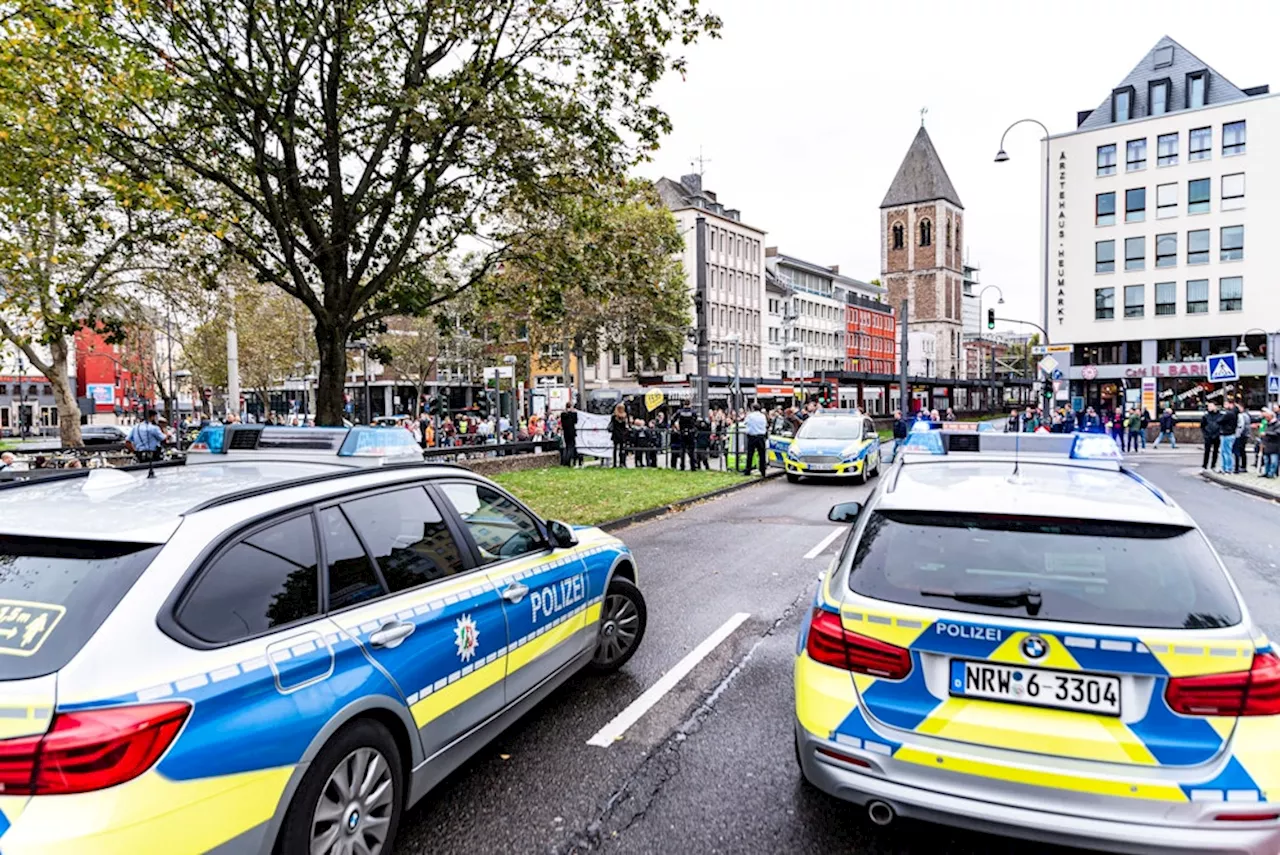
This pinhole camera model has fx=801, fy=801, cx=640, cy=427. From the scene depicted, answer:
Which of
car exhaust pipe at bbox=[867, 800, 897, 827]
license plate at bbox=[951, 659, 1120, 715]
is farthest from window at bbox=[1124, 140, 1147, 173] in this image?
car exhaust pipe at bbox=[867, 800, 897, 827]

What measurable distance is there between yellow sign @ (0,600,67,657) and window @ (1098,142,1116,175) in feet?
197

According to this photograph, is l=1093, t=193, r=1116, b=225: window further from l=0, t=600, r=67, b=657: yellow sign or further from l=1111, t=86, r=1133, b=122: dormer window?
l=0, t=600, r=67, b=657: yellow sign

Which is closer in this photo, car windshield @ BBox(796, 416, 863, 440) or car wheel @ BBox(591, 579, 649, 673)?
car wheel @ BBox(591, 579, 649, 673)

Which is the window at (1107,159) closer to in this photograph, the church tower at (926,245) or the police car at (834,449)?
the police car at (834,449)

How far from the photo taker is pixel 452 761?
336cm

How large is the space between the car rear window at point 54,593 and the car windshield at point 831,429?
707 inches

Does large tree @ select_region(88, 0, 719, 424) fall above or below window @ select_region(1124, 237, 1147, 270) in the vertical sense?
below

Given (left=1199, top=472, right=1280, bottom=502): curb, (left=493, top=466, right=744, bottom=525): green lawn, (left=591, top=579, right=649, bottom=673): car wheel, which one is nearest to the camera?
(left=591, top=579, right=649, bottom=673): car wheel

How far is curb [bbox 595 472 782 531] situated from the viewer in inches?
488

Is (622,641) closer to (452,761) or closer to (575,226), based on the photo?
(452,761)

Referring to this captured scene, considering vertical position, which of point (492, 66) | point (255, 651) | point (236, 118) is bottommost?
point (255, 651)

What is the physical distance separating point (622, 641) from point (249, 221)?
457 inches

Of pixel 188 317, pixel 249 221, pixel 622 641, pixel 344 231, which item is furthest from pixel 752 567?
pixel 188 317

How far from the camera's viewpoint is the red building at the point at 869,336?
97938mm
